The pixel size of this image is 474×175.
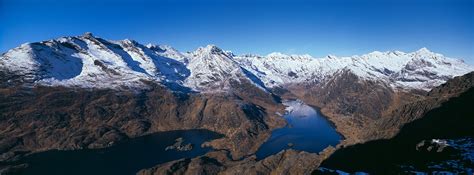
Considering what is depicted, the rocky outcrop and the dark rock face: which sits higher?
the dark rock face

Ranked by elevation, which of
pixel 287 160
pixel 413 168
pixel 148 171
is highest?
pixel 413 168

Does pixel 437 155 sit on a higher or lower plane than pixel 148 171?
higher

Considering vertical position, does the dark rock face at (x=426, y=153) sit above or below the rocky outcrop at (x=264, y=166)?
above

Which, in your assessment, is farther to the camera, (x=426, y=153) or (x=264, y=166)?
→ (x=264, y=166)

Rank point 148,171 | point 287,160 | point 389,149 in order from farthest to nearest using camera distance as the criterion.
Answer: point 148,171 → point 287,160 → point 389,149

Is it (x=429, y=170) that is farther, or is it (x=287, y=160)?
(x=287, y=160)

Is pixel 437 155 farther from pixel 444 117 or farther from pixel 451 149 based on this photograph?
pixel 444 117

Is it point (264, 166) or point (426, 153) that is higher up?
point (426, 153)

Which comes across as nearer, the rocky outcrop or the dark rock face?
the dark rock face

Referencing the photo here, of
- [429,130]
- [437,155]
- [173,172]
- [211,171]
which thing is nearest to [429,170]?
[437,155]

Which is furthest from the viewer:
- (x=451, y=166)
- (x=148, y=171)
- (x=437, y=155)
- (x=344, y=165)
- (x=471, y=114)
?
(x=148, y=171)

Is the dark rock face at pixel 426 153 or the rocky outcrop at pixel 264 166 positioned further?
the rocky outcrop at pixel 264 166
